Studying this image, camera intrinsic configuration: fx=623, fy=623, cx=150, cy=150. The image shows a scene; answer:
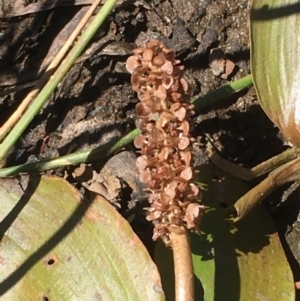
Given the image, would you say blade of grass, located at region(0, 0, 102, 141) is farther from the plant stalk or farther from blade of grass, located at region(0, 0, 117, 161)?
the plant stalk

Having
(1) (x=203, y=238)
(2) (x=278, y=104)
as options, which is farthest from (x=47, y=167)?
(2) (x=278, y=104)

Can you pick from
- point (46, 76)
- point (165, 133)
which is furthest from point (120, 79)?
point (165, 133)

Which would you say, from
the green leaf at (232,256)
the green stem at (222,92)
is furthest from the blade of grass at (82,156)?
the green leaf at (232,256)

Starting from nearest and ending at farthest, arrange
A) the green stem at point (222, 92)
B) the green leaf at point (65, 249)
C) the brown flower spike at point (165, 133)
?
the brown flower spike at point (165, 133), the green leaf at point (65, 249), the green stem at point (222, 92)

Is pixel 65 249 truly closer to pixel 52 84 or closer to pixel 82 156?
pixel 82 156

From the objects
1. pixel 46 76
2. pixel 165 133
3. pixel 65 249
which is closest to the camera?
pixel 165 133

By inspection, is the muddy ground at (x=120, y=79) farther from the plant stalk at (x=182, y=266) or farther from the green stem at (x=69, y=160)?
the plant stalk at (x=182, y=266)
